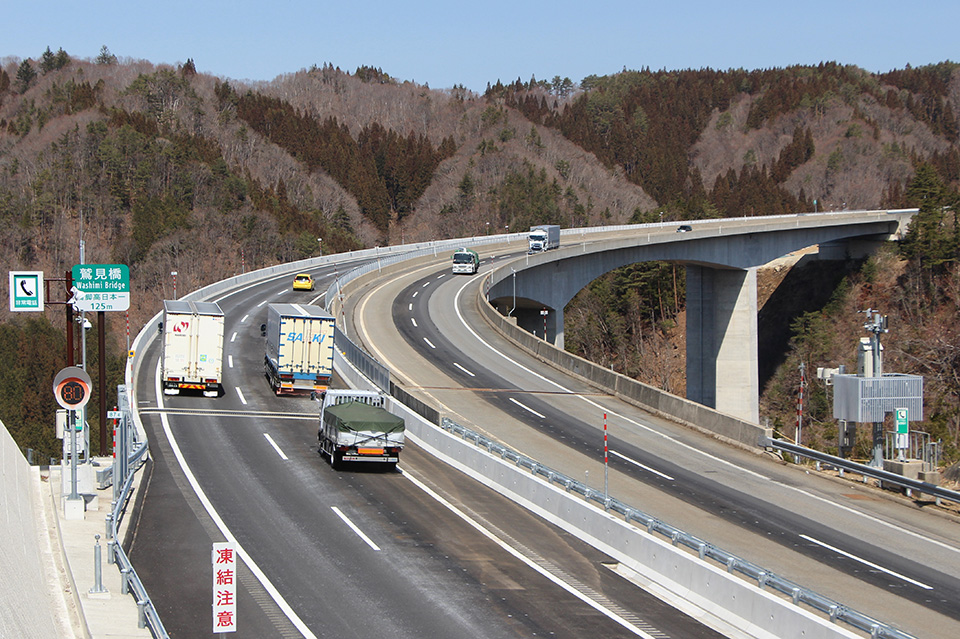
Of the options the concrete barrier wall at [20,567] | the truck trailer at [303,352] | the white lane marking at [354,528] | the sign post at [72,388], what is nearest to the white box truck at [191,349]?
the truck trailer at [303,352]

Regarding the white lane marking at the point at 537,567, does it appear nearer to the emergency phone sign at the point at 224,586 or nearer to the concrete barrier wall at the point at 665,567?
the concrete barrier wall at the point at 665,567

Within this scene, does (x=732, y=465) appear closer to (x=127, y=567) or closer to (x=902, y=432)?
(x=902, y=432)

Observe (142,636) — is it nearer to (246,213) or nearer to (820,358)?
(820,358)

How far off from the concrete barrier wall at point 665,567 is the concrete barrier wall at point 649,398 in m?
11.1

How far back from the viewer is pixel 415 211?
199 metres

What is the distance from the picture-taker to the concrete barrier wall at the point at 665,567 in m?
17.2

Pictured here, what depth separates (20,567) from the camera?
13008 mm

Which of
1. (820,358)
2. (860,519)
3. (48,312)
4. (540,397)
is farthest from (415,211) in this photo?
(860,519)

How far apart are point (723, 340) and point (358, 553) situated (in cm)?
6879

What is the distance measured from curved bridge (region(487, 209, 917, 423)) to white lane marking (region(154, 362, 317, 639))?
41.7m

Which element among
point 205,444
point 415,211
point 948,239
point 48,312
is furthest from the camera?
point 415,211

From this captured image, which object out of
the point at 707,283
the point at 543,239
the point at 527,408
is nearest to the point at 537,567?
the point at 527,408

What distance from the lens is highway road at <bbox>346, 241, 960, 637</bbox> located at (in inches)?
856

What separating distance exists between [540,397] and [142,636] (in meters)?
29.8
